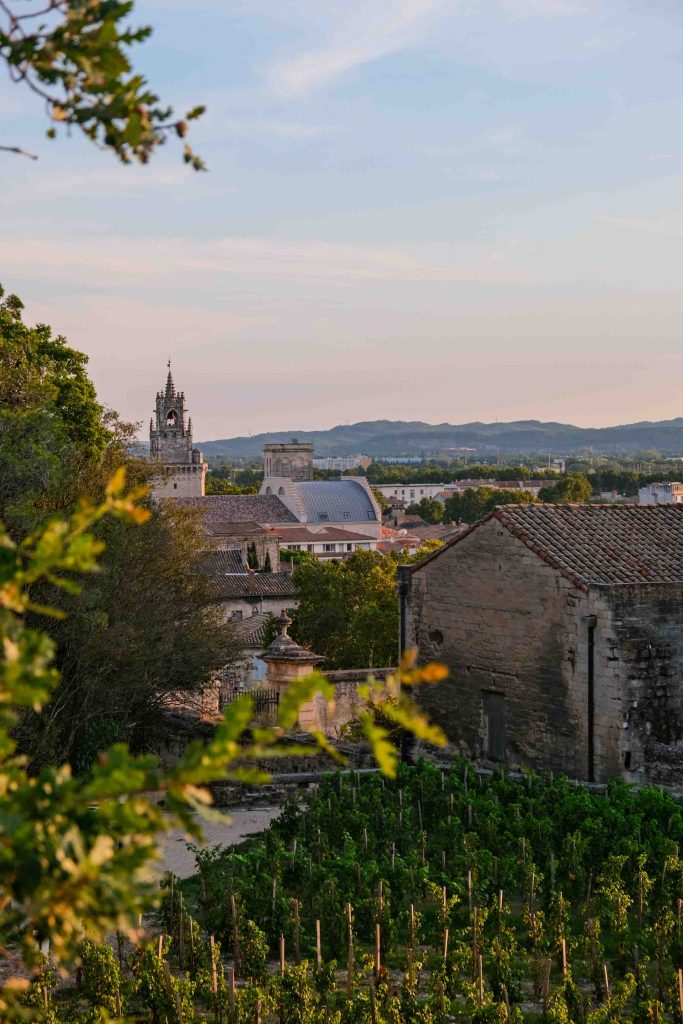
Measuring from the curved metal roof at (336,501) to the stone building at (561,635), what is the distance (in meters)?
77.4

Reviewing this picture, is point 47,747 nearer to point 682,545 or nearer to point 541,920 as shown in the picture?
point 541,920

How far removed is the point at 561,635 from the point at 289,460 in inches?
4011

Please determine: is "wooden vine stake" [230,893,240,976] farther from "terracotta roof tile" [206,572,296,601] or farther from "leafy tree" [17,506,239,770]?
"terracotta roof tile" [206,572,296,601]

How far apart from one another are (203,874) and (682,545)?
10.7 meters

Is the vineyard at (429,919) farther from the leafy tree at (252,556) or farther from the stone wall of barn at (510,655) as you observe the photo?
the leafy tree at (252,556)

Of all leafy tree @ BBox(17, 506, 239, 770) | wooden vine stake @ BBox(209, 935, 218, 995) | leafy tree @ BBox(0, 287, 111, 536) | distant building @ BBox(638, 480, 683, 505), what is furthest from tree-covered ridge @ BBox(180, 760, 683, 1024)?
distant building @ BBox(638, 480, 683, 505)

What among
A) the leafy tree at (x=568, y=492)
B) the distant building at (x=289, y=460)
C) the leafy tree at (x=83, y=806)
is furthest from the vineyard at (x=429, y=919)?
the leafy tree at (x=568, y=492)

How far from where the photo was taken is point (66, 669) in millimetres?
21281

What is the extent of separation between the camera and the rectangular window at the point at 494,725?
20906mm

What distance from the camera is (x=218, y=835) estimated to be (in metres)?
20.0

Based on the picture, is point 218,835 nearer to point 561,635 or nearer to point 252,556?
point 561,635

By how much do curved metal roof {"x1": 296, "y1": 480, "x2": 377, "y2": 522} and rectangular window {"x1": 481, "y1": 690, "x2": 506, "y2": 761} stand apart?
258 feet

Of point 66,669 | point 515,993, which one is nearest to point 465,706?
Result: point 66,669

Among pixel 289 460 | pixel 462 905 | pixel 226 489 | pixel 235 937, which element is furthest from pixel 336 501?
pixel 235 937
